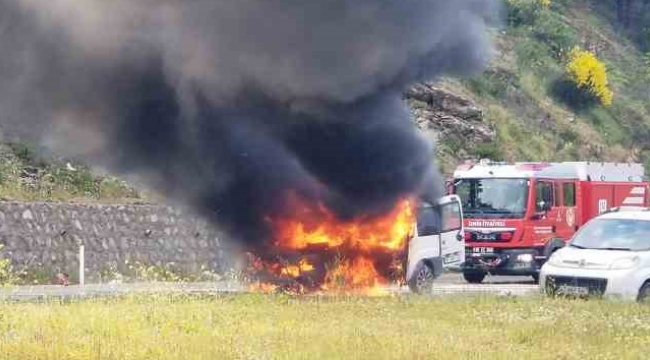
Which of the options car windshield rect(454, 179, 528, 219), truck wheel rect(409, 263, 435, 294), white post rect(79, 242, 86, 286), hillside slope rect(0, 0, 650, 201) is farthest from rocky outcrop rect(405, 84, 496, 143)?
truck wheel rect(409, 263, 435, 294)

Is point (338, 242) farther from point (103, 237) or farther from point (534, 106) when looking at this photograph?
point (534, 106)

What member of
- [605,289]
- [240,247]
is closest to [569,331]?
[605,289]

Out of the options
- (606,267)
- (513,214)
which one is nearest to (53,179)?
(513,214)

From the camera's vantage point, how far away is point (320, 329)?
17.7 metres

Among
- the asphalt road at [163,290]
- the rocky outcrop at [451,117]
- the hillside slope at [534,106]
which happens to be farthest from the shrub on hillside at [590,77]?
the asphalt road at [163,290]

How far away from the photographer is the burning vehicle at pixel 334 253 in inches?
902

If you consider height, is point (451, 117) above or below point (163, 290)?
above

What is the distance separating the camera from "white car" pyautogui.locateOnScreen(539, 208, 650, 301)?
2362cm

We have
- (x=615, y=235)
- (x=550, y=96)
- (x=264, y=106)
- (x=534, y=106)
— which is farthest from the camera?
(x=550, y=96)

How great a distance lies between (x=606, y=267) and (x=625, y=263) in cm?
36

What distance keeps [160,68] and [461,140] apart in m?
25.8

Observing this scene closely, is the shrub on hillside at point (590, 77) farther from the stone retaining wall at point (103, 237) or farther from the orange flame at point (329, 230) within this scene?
the orange flame at point (329, 230)

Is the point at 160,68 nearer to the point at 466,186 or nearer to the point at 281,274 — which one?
the point at 281,274

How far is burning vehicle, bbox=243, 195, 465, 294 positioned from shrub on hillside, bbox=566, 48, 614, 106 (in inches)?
1244
